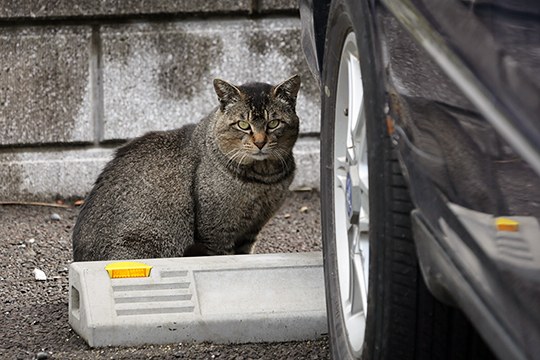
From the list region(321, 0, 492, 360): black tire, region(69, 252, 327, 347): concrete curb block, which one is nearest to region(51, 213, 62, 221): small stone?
region(69, 252, 327, 347): concrete curb block

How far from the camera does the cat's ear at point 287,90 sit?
16.7 feet

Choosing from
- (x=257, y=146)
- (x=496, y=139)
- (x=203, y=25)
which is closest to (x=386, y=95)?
(x=496, y=139)

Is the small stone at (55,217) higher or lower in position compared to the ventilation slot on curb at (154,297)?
lower

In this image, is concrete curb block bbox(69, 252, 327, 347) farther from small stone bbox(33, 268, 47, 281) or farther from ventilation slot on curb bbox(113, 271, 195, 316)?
small stone bbox(33, 268, 47, 281)

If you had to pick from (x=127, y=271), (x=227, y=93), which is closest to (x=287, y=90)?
(x=227, y=93)

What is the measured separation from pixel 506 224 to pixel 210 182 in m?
3.25

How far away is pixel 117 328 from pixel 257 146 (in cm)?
154

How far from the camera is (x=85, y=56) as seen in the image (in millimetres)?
6012

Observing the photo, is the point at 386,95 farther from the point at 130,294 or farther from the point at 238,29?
the point at 238,29

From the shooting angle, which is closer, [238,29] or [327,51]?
[327,51]

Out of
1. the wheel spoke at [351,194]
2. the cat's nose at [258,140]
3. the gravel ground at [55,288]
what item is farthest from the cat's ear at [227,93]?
the wheel spoke at [351,194]

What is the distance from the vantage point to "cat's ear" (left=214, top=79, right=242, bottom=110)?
509cm

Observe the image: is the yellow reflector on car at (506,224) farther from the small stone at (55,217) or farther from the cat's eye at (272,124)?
the small stone at (55,217)

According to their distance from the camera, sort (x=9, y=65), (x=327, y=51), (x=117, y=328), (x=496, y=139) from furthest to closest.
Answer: (x=9, y=65) → (x=117, y=328) → (x=327, y=51) → (x=496, y=139)
